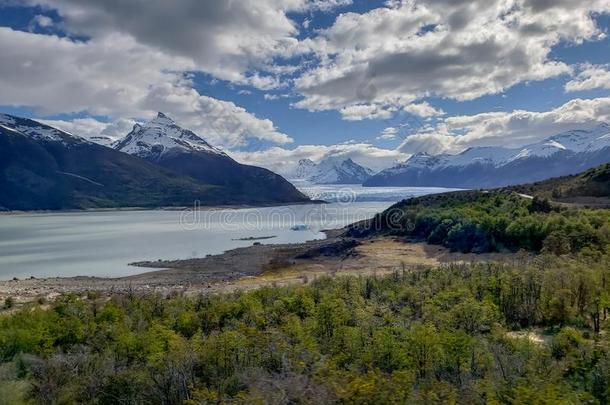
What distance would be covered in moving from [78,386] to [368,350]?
797cm

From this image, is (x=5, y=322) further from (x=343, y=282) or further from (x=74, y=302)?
(x=343, y=282)

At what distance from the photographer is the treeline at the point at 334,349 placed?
9.92 metres

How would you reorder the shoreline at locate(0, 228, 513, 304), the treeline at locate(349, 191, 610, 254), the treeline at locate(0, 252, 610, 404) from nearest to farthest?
the treeline at locate(0, 252, 610, 404)
the treeline at locate(349, 191, 610, 254)
the shoreline at locate(0, 228, 513, 304)

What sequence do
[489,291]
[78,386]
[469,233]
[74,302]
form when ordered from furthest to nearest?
1. [469,233]
2. [74,302]
3. [489,291]
4. [78,386]

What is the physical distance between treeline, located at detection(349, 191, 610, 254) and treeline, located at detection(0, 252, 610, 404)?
13707 mm

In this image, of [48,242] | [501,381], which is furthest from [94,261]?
[501,381]

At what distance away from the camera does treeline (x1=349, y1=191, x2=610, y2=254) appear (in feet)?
127

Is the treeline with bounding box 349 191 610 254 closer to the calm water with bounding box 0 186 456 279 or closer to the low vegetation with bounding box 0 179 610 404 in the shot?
the low vegetation with bounding box 0 179 610 404

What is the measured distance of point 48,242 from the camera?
88.6 meters

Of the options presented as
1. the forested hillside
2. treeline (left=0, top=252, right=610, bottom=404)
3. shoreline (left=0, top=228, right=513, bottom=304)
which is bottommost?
shoreline (left=0, top=228, right=513, bottom=304)

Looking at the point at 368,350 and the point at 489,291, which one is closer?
the point at 368,350

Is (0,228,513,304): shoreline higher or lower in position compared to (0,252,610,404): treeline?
lower

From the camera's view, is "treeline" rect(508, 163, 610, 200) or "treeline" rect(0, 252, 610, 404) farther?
"treeline" rect(508, 163, 610, 200)

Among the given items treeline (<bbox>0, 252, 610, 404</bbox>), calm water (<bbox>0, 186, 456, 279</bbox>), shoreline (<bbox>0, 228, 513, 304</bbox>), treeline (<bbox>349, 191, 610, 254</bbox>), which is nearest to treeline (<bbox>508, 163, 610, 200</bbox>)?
treeline (<bbox>349, 191, 610, 254</bbox>)
